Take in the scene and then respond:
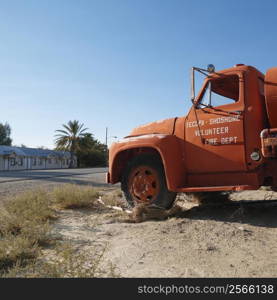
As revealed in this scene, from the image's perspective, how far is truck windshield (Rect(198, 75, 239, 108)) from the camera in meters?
5.38

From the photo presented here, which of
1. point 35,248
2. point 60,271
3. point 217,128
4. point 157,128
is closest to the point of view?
point 60,271

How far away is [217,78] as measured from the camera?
17.8 ft

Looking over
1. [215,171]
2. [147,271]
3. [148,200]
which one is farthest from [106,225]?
[147,271]

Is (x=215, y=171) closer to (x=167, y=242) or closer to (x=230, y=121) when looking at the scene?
(x=230, y=121)

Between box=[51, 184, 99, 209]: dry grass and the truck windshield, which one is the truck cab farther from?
box=[51, 184, 99, 209]: dry grass

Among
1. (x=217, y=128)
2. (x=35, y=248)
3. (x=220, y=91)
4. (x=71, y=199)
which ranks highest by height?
(x=220, y=91)

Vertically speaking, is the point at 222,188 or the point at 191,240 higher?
the point at 222,188

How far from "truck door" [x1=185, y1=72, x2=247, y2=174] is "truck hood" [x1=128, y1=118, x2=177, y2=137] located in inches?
13.9

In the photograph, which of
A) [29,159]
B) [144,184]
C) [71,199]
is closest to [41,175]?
[71,199]

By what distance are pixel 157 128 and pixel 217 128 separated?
1.28 metres

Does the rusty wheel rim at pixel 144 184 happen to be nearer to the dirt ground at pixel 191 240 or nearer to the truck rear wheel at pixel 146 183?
the truck rear wheel at pixel 146 183

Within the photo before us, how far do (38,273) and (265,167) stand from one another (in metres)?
3.83

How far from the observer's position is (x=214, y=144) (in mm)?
5082

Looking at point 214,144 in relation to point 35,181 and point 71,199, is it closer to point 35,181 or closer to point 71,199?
point 71,199
